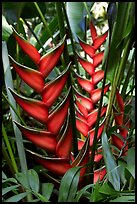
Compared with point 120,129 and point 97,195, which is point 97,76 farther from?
point 97,195

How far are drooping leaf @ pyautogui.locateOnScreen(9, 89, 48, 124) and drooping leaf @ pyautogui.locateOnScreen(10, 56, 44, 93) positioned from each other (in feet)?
0.08

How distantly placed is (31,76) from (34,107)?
5 centimetres

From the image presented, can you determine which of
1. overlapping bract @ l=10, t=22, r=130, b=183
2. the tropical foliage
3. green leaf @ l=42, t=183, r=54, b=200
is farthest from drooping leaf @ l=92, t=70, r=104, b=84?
green leaf @ l=42, t=183, r=54, b=200

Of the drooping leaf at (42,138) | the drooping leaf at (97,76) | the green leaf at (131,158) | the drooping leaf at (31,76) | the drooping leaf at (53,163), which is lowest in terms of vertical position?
the drooping leaf at (53,163)

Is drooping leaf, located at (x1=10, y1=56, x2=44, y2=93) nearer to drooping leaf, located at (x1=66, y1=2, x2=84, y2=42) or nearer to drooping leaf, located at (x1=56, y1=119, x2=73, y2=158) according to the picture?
drooping leaf, located at (x1=56, y1=119, x2=73, y2=158)

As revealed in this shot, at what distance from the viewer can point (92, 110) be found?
73 centimetres

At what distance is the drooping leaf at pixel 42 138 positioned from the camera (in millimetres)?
552

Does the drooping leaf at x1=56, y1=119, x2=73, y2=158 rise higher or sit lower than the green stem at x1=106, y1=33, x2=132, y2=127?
lower

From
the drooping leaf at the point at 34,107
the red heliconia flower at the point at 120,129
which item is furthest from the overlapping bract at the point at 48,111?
the red heliconia flower at the point at 120,129

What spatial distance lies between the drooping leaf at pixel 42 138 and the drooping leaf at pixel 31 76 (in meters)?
0.07

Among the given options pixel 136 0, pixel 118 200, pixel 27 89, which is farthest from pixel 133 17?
pixel 27 89

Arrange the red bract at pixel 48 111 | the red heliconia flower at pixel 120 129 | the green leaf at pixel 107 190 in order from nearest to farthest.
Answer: the green leaf at pixel 107 190
the red bract at pixel 48 111
the red heliconia flower at pixel 120 129

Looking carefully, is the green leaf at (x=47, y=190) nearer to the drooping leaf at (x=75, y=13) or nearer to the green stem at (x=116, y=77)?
the green stem at (x=116, y=77)

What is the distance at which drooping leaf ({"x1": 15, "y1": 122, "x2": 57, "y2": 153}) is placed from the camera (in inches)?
21.7
